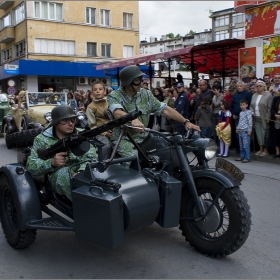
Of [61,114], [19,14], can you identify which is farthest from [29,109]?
[19,14]

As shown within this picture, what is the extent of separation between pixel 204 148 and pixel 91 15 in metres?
34.5

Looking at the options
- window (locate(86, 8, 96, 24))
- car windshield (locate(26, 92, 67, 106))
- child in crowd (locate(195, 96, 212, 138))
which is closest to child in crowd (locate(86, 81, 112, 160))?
child in crowd (locate(195, 96, 212, 138))

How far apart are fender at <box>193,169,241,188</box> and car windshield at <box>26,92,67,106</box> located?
9.96 m

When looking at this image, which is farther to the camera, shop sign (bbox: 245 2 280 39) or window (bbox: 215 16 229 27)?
window (bbox: 215 16 229 27)

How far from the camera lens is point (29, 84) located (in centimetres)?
3209

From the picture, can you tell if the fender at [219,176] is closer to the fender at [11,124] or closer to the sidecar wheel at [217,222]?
the sidecar wheel at [217,222]

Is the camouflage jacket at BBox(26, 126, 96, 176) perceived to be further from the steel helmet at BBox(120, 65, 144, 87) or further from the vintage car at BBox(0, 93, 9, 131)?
the vintage car at BBox(0, 93, 9, 131)

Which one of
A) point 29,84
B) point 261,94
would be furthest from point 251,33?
point 29,84

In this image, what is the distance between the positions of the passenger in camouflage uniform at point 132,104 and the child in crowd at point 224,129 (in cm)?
563

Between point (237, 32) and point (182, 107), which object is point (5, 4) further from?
point (237, 32)

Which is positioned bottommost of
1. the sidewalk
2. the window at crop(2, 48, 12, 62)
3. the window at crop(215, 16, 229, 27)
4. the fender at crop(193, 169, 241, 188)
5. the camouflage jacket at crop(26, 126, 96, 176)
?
the sidewalk

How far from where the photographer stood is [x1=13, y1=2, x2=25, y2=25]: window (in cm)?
3362

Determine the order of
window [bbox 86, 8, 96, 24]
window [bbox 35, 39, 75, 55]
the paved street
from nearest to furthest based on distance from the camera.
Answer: the paved street < window [bbox 35, 39, 75, 55] < window [bbox 86, 8, 96, 24]

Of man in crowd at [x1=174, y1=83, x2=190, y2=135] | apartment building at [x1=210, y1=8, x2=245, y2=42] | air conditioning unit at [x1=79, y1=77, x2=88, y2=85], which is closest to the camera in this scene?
man in crowd at [x1=174, y1=83, x2=190, y2=135]
